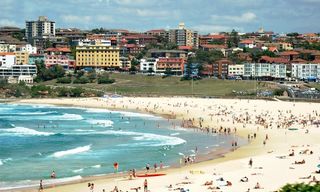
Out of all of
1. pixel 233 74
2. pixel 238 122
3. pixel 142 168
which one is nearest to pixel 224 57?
pixel 233 74

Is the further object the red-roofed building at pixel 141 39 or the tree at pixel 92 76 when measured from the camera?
the red-roofed building at pixel 141 39

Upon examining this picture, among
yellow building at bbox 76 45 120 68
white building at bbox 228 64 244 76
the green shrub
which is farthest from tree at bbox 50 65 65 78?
white building at bbox 228 64 244 76

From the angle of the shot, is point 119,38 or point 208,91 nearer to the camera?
point 208,91

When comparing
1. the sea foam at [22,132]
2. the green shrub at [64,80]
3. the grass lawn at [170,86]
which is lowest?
the sea foam at [22,132]

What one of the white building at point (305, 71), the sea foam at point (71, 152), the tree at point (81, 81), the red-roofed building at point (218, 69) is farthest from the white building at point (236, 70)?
the sea foam at point (71, 152)

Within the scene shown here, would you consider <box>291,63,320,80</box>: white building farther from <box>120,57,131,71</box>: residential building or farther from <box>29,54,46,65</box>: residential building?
<box>29,54,46,65</box>: residential building

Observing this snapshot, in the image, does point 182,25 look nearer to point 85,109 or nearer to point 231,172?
point 85,109

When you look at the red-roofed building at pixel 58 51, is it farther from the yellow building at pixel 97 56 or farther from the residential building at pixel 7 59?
the yellow building at pixel 97 56
